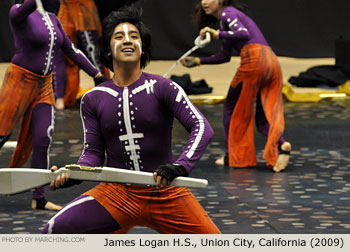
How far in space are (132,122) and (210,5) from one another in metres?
3.86

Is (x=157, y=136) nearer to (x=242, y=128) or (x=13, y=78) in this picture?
(x=13, y=78)

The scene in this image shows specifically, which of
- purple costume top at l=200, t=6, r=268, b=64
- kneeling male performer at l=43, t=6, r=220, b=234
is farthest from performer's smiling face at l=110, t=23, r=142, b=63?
purple costume top at l=200, t=6, r=268, b=64

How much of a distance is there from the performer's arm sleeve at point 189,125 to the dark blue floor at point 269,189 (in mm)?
1827

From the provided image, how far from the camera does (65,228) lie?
432cm

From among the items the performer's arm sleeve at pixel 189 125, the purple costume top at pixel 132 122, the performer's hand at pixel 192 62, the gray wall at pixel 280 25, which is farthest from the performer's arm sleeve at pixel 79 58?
the gray wall at pixel 280 25

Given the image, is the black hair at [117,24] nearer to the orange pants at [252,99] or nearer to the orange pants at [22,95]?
the orange pants at [22,95]

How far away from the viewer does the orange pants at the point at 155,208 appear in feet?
14.6

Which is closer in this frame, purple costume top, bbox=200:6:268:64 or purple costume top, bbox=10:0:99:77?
purple costume top, bbox=10:0:99:77

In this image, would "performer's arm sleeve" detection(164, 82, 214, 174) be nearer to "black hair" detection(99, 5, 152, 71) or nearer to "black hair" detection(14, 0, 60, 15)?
"black hair" detection(99, 5, 152, 71)

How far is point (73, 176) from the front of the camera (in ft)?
14.1

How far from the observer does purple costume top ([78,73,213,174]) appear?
454 centimetres

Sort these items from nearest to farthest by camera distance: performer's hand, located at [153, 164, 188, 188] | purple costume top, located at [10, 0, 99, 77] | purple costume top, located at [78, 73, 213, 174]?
performer's hand, located at [153, 164, 188, 188] < purple costume top, located at [78, 73, 213, 174] < purple costume top, located at [10, 0, 99, 77]

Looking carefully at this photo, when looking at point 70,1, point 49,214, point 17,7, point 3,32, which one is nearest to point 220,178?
point 49,214

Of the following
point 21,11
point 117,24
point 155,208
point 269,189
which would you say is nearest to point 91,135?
point 155,208
